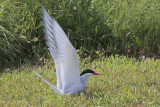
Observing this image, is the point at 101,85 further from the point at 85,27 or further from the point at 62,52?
the point at 85,27

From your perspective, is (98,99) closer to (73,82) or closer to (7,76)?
(73,82)

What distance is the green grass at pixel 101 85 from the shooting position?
417cm

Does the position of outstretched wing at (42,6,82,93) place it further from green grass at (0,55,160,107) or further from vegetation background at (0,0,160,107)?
vegetation background at (0,0,160,107)

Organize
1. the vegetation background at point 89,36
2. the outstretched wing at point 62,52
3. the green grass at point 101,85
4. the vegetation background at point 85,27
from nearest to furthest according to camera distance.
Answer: the outstretched wing at point 62,52 < the green grass at point 101,85 < the vegetation background at point 89,36 < the vegetation background at point 85,27

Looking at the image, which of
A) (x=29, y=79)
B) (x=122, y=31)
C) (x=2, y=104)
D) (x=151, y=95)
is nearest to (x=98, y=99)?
(x=151, y=95)

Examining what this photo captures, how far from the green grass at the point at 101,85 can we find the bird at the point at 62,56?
14 centimetres

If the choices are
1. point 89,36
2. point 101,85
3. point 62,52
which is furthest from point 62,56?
point 89,36

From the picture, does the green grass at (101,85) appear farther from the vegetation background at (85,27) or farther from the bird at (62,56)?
the vegetation background at (85,27)

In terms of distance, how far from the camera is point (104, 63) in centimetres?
595

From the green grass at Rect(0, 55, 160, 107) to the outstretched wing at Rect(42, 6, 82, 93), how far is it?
245mm

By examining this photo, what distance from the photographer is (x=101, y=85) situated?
4.82 m

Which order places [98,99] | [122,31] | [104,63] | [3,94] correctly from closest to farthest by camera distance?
[98,99] < [3,94] < [104,63] < [122,31]

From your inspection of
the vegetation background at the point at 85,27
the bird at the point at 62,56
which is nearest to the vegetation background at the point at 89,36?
the vegetation background at the point at 85,27

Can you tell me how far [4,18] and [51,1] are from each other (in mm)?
931
